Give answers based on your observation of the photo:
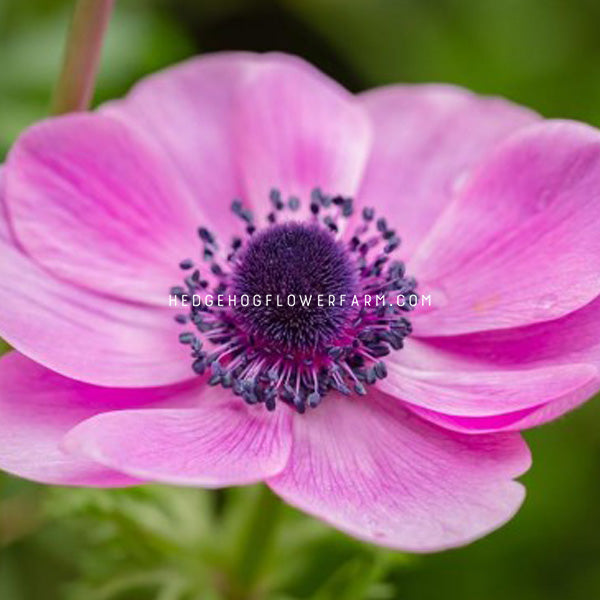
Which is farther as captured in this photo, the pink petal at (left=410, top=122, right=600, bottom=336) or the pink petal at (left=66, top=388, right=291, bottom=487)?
the pink petal at (left=410, top=122, right=600, bottom=336)

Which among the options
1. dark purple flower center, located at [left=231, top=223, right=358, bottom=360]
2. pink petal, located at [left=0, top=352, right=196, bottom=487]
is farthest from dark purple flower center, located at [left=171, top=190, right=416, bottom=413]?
pink petal, located at [left=0, top=352, right=196, bottom=487]

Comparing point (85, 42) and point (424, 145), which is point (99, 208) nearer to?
point (85, 42)

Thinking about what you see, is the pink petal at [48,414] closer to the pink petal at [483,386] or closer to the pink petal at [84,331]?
the pink petal at [84,331]

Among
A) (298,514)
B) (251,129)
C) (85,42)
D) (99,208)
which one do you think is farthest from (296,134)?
(298,514)

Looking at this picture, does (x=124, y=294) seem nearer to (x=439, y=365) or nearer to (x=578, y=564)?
(x=439, y=365)

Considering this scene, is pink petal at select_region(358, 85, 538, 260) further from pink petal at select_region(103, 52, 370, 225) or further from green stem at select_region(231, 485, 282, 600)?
green stem at select_region(231, 485, 282, 600)

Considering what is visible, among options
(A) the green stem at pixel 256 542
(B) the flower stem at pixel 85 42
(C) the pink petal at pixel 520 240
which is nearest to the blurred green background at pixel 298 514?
(A) the green stem at pixel 256 542
